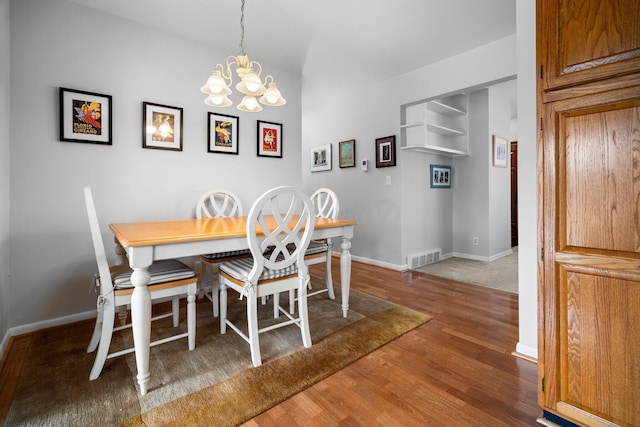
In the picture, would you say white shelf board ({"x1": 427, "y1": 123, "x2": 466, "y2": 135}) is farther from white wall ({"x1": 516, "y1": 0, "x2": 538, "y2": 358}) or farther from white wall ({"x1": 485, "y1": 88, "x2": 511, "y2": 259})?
white wall ({"x1": 516, "y1": 0, "x2": 538, "y2": 358})

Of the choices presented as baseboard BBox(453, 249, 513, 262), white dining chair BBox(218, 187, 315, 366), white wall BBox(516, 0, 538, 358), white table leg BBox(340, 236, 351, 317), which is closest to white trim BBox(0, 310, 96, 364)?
white dining chair BBox(218, 187, 315, 366)

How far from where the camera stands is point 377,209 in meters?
4.11

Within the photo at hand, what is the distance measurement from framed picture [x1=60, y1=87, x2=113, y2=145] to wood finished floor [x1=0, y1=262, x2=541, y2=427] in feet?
4.96

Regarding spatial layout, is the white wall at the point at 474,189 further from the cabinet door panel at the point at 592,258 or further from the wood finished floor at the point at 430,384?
the cabinet door panel at the point at 592,258

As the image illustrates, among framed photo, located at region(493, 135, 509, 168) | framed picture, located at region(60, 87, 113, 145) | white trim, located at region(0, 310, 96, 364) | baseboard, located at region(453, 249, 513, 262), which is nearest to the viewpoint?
white trim, located at region(0, 310, 96, 364)

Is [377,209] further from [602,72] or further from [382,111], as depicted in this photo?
[602,72]

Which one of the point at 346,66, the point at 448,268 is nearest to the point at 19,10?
the point at 346,66

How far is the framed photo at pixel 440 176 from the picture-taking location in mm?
4295

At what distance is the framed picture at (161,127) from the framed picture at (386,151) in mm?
2446

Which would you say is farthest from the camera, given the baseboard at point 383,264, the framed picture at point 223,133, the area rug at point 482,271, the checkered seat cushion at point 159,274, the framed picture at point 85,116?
the baseboard at point 383,264

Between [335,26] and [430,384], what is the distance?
9.24ft

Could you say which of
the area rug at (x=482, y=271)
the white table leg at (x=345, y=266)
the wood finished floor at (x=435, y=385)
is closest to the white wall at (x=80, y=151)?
the white table leg at (x=345, y=266)

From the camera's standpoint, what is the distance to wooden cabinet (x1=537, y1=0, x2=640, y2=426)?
103 cm

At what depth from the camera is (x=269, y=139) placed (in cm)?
343
